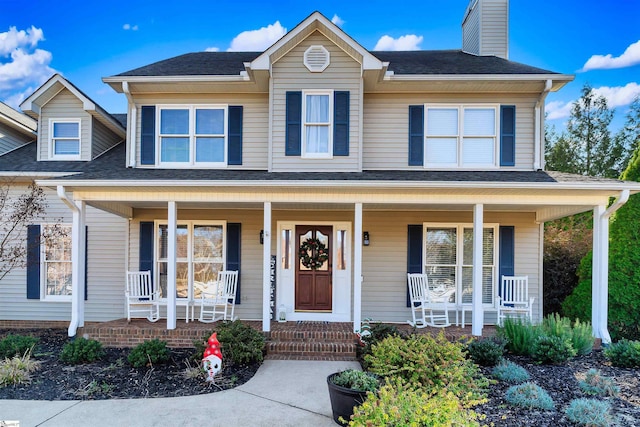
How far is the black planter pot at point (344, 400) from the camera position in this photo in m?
3.96

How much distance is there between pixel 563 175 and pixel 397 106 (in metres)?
3.46

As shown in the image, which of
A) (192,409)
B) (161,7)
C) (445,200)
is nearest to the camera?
(192,409)

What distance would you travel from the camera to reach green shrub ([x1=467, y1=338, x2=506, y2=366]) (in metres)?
5.75

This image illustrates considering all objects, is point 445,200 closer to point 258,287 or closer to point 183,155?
point 258,287

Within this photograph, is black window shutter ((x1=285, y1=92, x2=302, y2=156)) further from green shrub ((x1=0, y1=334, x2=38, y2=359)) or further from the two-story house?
green shrub ((x1=0, y1=334, x2=38, y2=359))

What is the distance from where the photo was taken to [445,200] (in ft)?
22.5

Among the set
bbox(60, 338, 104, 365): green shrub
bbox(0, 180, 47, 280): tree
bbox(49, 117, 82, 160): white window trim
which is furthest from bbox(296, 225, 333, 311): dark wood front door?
bbox(0, 180, 47, 280): tree

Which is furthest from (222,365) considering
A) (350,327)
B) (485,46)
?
(485,46)

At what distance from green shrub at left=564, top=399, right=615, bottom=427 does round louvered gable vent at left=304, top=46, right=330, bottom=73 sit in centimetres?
661

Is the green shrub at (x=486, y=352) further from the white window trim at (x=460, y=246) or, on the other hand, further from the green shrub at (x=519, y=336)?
the white window trim at (x=460, y=246)

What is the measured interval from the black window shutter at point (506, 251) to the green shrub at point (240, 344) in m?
5.21

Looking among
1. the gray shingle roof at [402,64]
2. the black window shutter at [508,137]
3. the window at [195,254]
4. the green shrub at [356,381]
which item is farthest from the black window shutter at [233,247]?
the black window shutter at [508,137]

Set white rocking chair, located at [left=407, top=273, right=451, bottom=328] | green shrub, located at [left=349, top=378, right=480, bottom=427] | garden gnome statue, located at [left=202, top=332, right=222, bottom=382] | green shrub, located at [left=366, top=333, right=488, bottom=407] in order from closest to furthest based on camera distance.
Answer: green shrub, located at [left=349, top=378, right=480, bottom=427]
green shrub, located at [left=366, top=333, right=488, bottom=407]
garden gnome statue, located at [left=202, top=332, right=222, bottom=382]
white rocking chair, located at [left=407, top=273, right=451, bottom=328]

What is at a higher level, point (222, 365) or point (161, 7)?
point (161, 7)
